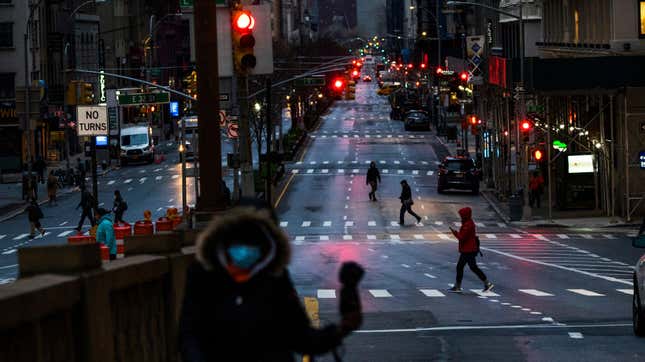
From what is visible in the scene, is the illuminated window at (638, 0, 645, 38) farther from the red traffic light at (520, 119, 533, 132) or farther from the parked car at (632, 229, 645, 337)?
the parked car at (632, 229, 645, 337)

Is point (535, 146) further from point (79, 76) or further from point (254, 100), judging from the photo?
point (79, 76)

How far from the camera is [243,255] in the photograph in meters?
Result: 7.47

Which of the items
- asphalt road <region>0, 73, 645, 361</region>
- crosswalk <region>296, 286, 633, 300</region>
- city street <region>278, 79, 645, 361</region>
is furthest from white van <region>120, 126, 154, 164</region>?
crosswalk <region>296, 286, 633, 300</region>

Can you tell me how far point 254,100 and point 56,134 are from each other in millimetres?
12424

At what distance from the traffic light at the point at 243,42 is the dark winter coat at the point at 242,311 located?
13.3 metres

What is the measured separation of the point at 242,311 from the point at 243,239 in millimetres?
375

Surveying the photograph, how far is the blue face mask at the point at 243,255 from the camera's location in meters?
7.46

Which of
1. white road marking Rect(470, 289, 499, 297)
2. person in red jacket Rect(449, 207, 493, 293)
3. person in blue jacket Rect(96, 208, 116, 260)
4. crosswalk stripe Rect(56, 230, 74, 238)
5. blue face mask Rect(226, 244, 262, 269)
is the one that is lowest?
crosswalk stripe Rect(56, 230, 74, 238)

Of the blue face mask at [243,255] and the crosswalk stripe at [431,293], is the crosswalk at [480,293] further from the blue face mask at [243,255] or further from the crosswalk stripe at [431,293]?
the blue face mask at [243,255]

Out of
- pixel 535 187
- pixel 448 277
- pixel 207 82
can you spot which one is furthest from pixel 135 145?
pixel 207 82

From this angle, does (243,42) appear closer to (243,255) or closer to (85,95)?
(243,255)

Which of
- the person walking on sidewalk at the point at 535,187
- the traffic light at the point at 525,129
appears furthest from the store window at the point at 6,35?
the traffic light at the point at 525,129

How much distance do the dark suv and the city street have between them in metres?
0.65

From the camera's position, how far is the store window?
295ft
